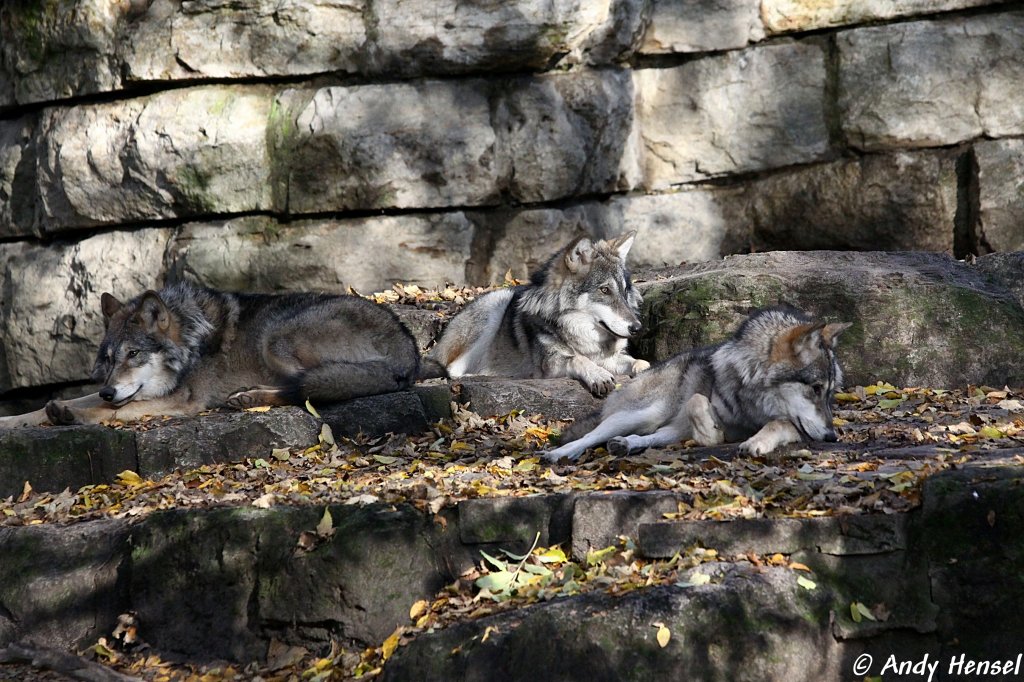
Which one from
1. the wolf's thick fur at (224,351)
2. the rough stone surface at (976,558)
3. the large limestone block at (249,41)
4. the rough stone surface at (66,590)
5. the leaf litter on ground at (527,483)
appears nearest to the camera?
the rough stone surface at (976,558)

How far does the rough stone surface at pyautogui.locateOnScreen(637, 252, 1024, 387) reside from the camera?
8.85m

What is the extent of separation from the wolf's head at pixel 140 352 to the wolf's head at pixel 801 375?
4293 mm

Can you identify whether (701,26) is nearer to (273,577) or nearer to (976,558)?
(976,558)

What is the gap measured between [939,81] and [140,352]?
745 centimetres

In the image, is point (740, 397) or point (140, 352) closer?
point (740, 397)

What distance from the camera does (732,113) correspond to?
37.5 ft

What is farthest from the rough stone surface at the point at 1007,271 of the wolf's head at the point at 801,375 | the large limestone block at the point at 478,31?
the large limestone block at the point at 478,31

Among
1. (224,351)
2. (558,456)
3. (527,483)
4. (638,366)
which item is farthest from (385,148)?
(527,483)

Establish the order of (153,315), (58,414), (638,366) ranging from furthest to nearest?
(638,366), (153,315), (58,414)

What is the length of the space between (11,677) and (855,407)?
5.54 metres

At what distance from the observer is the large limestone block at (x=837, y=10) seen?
1094 centimetres

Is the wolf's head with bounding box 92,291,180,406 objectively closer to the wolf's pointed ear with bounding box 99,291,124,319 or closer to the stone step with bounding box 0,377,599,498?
the wolf's pointed ear with bounding box 99,291,124,319

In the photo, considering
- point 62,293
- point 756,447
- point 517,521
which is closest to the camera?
point 517,521

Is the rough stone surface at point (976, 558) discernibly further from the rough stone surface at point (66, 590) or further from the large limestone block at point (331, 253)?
the large limestone block at point (331, 253)
